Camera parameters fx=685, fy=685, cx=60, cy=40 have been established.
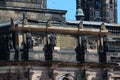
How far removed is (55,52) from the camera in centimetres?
6656

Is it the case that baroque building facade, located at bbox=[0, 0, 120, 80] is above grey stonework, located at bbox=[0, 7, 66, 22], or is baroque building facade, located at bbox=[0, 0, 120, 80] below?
below

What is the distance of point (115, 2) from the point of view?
315 feet

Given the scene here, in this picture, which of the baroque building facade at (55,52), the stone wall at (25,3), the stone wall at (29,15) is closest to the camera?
the baroque building facade at (55,52)

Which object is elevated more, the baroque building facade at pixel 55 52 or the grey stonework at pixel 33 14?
the grey stonework at pixel 33 14

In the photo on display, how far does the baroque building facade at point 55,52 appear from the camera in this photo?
6494 cm

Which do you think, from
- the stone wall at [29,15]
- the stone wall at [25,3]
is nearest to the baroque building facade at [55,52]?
the stone wall at [29,15]

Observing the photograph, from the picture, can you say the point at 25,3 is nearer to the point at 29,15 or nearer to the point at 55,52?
the point at 29,15

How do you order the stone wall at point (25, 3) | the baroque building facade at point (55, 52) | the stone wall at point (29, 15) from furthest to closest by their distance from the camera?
1. the stone wall at point (25, 3)
2. the stone wall at point (29, 15)
3. the baroque building facade at point (55, 52)

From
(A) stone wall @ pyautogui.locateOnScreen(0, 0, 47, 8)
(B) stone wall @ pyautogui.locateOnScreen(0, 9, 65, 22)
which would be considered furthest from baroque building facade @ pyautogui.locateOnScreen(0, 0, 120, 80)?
(A) stone wall @ pyautogui.locateOnScreen(0, 0, 47, 8)

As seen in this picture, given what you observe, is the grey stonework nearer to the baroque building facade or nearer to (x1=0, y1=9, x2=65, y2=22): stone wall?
(x1=0, y1=9, x2=65, y2=22): stone wall

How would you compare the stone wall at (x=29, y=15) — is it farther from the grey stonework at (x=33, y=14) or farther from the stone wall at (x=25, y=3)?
the stone wall at (x=25, y=3)

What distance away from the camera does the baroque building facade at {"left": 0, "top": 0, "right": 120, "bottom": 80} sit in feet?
213

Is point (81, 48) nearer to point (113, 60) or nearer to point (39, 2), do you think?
point (113, 60)

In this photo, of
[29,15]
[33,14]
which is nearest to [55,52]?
[29,15]
